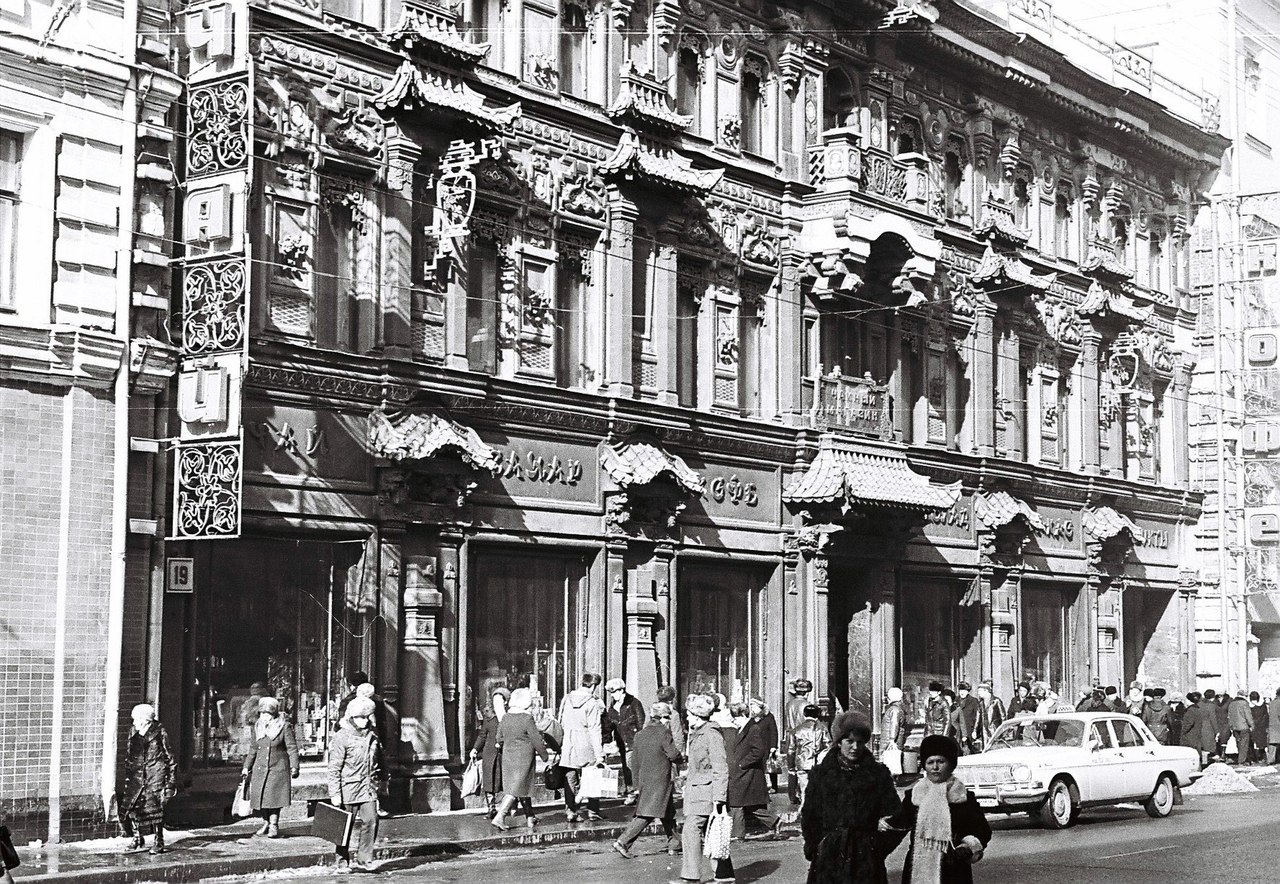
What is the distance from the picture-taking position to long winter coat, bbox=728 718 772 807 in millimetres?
20453

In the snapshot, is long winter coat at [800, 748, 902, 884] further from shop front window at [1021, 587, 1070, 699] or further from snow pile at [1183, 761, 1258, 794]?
shop front window at [1021, 587, 1070, 699]

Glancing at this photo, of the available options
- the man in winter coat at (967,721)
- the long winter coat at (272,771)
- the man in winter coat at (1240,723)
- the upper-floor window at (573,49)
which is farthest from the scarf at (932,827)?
the man in winter coat at (1240,723)

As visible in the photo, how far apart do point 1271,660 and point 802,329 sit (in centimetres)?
2192

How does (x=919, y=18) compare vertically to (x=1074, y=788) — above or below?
above

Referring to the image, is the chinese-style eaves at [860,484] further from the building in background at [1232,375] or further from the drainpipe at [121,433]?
the building in background at [1232,375]

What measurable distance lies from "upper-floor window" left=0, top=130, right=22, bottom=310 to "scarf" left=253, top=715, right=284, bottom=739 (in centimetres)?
575

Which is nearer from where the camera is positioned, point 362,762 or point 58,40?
point 362,762

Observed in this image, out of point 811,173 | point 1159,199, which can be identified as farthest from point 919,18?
point 1159,199

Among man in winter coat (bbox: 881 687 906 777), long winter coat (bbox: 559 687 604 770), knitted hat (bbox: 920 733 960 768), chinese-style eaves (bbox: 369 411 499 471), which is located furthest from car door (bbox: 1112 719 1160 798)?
knitted hat (bbox: 920 733 960 768)

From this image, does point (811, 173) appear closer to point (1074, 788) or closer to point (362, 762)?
point (1074, 788)

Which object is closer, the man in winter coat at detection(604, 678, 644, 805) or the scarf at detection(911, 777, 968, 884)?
the scarf at detection(911, 777, 968, 884)

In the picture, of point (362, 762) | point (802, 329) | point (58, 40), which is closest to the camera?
point (362, 762)

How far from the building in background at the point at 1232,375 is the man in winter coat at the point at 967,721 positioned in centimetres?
1597

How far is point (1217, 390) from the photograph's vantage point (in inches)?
1747
